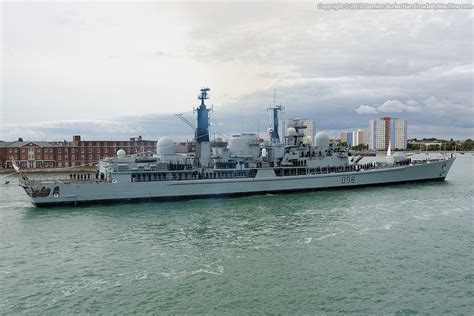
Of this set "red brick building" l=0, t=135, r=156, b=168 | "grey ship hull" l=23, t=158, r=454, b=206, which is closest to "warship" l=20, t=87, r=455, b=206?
"grey ship hull" l=23, t=158, r=454, b=206

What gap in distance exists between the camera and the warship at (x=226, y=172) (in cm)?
3681

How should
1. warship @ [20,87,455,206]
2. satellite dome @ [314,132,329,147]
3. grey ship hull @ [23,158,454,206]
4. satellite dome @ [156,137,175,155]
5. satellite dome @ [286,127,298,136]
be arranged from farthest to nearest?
satellite dome @ [314,132,329,147] < satellite dome @ [286,127,298,136] < satellite dome @ [156,137,175,155] < warship @ [20,87,455,206] < grey ship hull @ [23,158,454,206]

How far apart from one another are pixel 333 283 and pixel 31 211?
28644mm

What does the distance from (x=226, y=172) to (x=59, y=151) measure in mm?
59501

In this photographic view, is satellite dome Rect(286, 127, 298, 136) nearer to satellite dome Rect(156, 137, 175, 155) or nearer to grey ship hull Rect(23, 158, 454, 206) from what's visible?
grey ship hull Rect(23, 158, 454, 206)

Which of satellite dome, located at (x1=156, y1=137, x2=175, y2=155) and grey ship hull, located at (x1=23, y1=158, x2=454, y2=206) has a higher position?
satellite dome, located at (x1=156, y1=137, x2=175, y2=155)

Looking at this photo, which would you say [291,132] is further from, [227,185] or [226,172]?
[227,185]

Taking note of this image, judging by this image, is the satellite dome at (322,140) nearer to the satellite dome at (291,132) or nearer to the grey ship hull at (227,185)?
the satellite dome at (291,132)

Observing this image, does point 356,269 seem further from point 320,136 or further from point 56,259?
point 320,136

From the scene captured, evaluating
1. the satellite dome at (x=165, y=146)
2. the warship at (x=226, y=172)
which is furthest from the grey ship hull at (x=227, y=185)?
the satellite dome at (x=165, y=146)

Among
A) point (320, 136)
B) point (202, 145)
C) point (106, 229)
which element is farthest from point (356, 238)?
point (320, 136)

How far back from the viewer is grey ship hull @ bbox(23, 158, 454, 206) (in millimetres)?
35969

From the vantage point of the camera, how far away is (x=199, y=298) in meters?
15.7

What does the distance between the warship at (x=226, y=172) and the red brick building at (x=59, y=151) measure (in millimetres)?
38781
